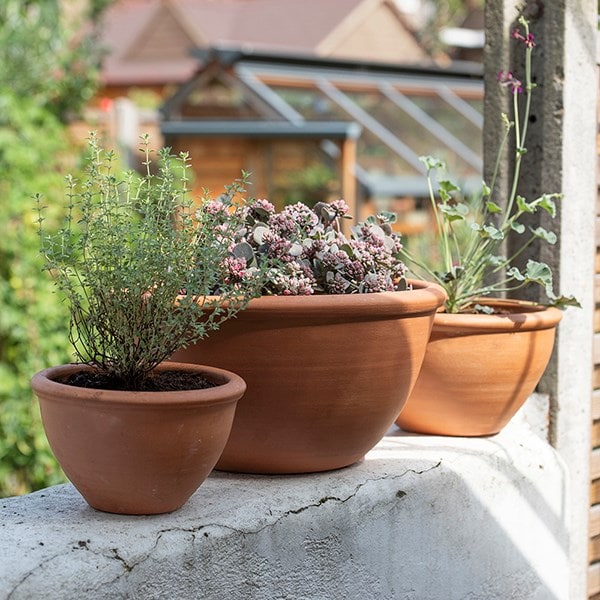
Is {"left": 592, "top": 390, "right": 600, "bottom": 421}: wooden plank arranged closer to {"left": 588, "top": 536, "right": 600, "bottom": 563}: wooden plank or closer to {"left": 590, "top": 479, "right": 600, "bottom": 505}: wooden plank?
{"left": 590, "top": 479, "right": 600, "bottom": 505}: wooden plank

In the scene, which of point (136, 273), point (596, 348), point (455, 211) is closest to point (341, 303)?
point (136, 273)

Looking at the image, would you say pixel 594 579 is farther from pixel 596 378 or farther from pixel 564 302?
pixel 564 302

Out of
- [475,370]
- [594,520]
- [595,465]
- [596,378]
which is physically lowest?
[594,520]

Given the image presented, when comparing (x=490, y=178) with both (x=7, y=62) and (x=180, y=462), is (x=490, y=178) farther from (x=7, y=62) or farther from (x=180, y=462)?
(x=7, y=62)

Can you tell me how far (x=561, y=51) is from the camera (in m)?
2.54

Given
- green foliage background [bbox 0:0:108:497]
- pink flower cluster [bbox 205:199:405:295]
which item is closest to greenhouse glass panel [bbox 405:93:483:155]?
green foliage background [bbox 0:0:108:497]

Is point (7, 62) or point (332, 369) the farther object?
point (7, 62)

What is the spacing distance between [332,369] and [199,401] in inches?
14.1

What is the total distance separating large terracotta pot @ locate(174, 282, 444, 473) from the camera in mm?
1799

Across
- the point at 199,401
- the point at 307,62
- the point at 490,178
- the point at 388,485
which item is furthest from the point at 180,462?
the point at 307,62

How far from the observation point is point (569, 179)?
2.55 metres

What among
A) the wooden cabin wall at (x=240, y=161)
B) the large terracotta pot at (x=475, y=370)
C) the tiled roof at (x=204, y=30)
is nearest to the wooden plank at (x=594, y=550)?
the large terracotta pot at (x=475, y=370)

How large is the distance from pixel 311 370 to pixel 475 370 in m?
0.57

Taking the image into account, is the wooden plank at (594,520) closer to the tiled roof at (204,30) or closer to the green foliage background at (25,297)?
the green foliage background at (25,297)
